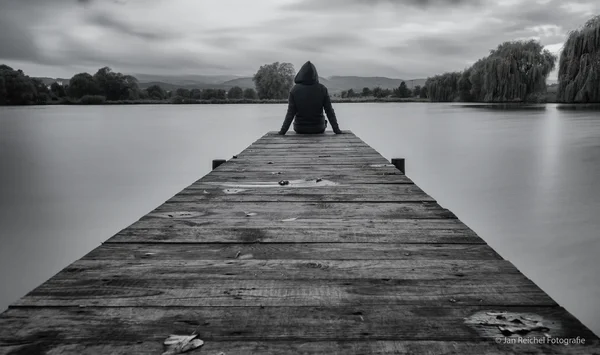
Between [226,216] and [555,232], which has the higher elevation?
[226,216]

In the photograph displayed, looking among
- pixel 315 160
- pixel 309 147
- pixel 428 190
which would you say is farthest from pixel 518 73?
pixel 315 160

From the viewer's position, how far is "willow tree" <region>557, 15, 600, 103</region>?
846 inches

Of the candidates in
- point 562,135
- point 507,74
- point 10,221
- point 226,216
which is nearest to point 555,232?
point 226,216

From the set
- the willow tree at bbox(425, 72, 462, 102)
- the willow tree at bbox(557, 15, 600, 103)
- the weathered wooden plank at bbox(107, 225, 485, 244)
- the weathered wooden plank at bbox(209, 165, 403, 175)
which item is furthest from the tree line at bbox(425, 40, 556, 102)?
the weathered wooden plank at bbox(107, 225, 485, 244)

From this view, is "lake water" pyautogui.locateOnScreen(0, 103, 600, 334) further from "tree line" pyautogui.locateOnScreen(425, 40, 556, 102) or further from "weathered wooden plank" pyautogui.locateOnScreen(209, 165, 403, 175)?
"tree line" pyautogui.locateOnScreen(425, 40, 556, 102)

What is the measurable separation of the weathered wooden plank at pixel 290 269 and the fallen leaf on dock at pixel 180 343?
48cm

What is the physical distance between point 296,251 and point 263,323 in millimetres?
729

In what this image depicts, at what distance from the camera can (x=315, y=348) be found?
49.2 inches

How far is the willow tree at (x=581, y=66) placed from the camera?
2148 cm

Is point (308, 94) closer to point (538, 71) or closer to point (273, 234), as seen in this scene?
point (273, 234)

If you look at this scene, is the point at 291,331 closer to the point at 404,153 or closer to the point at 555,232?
the point at 555,232

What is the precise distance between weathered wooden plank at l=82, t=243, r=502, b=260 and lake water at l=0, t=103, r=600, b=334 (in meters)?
2.82

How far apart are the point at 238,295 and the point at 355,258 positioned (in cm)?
61

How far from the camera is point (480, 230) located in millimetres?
7609
